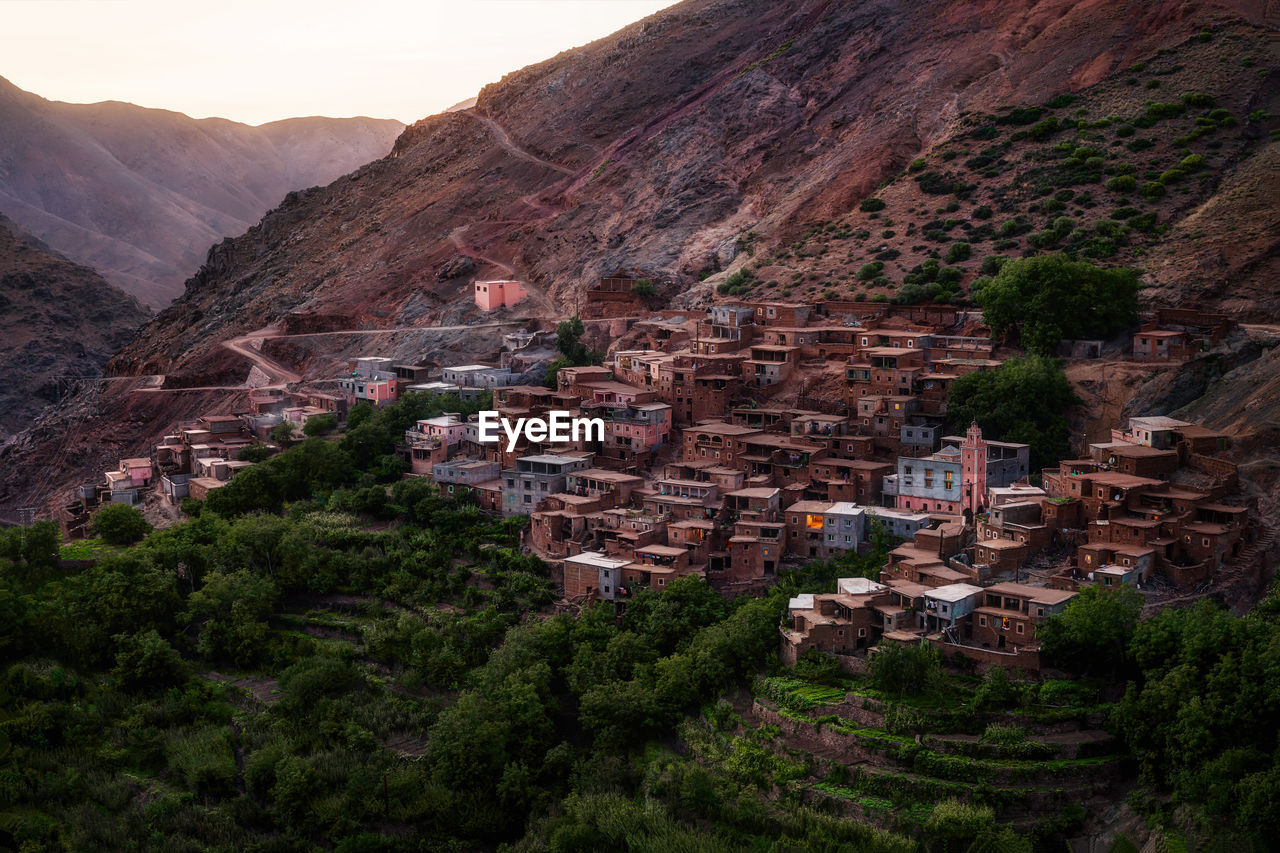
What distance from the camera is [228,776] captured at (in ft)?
95.7

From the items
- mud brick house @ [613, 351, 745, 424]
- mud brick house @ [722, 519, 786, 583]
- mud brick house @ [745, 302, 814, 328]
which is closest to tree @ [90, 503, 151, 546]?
mud brick house @ [613, 351, 745, 424]

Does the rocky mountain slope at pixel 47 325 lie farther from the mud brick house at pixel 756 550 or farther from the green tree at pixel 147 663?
the mud brick house at pixel 756 550

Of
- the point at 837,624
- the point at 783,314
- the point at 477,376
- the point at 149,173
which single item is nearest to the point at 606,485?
the point at 837,624

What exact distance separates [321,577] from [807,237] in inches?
956

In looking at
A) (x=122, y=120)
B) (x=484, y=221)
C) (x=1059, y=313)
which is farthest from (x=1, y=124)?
(x=1059, y=313)

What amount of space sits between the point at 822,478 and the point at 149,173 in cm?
10364

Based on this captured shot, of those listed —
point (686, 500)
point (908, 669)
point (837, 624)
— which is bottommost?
point (908, 669)

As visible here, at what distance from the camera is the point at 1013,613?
89.2 ft

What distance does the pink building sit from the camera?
55875 mm

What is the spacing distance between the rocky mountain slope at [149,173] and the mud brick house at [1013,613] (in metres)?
84.7

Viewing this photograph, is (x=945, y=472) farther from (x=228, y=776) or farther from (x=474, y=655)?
(x=228, y=776)

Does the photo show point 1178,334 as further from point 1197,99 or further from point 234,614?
point 234,614

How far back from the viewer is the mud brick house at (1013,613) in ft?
88.7

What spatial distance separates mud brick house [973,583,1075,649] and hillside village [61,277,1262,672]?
0.05m
